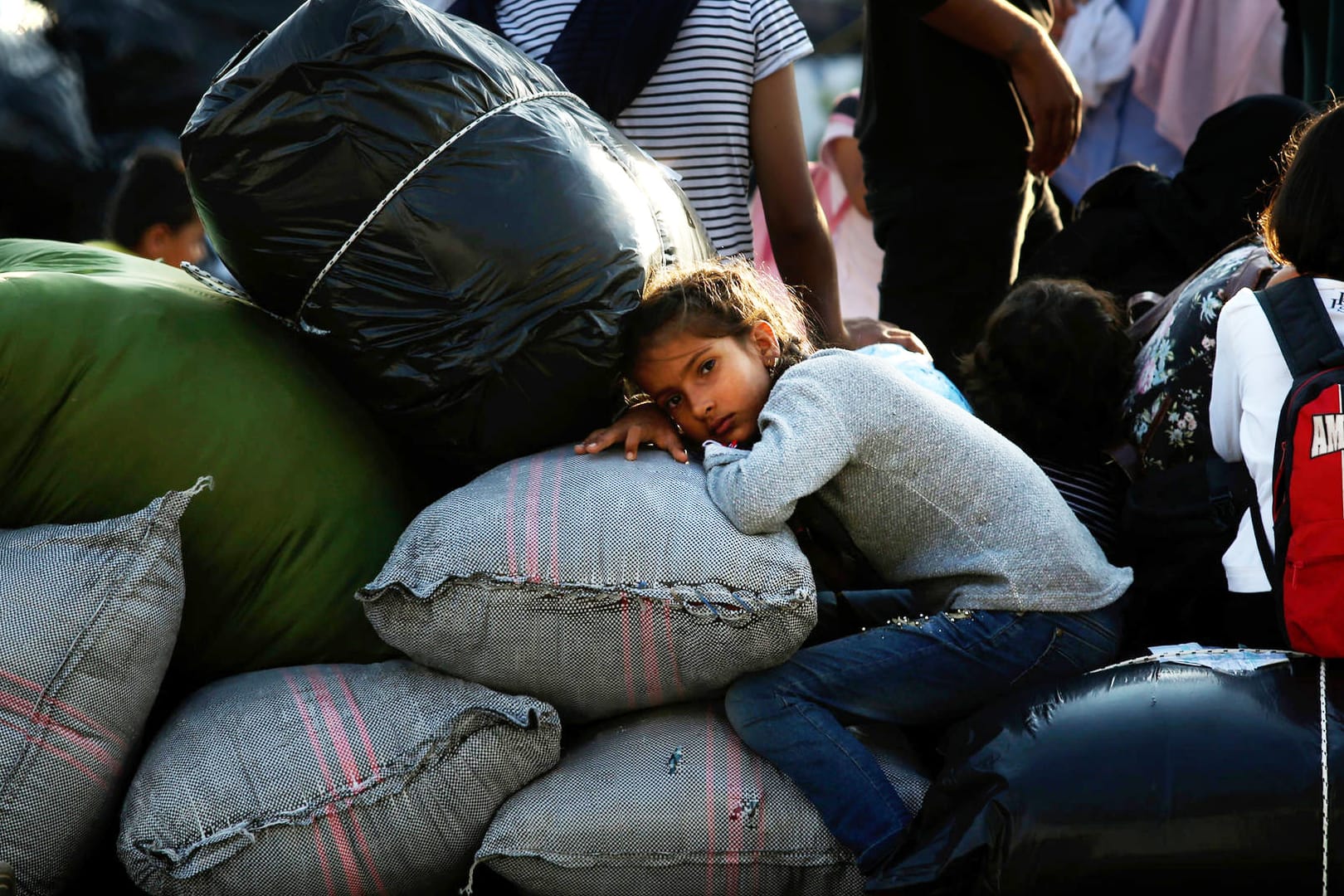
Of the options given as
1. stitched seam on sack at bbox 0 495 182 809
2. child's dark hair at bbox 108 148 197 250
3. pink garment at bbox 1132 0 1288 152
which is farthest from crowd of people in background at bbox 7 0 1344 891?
child's dark hair at bbox 108 148 197 250

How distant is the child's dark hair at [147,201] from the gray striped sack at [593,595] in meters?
2.82

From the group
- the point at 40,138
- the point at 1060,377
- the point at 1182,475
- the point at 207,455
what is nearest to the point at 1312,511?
the point at 1182,475

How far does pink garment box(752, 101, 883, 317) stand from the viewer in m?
5.29

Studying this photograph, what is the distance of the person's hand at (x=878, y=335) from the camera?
→ 2518mm

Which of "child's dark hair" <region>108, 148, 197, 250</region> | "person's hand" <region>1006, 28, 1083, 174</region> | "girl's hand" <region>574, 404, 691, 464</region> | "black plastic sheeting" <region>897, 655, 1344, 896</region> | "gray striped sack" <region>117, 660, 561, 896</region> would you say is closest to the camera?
"black plastic sheeting" <region>897, 655, 1344, 896</region>

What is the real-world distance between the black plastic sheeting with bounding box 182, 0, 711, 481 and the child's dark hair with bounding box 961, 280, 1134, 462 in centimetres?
75

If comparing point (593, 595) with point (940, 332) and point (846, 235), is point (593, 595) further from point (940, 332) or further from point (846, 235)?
point (846, 235)

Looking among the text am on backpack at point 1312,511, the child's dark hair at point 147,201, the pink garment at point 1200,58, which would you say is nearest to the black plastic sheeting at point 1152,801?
the text am on backpack at point 1312,511

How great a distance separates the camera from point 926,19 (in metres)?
2.63

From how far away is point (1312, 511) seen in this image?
1.42 metres

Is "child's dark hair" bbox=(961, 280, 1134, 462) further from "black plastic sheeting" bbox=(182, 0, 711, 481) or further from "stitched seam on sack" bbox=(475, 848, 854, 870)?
"stitched seam on sack" bbox=(475, 848, 854, 870)

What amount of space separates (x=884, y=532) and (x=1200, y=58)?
13.7ft

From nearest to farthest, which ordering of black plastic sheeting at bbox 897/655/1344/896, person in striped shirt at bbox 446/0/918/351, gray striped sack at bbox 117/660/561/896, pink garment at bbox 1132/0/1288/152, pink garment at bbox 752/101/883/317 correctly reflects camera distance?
black plastic sheeting at bbox 897/655/1344/896 → gray striped sack at bbox 117/660/561/896 → person in striped shirt at bbox 446/0/918/351 → pink garment at bbox 1132/0/1288/152 → pink garment at bbox 752/101/883/317

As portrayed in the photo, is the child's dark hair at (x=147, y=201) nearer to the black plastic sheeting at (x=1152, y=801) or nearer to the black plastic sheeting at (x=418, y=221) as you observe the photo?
the black plastic sheeting at (x=418, y=221)
